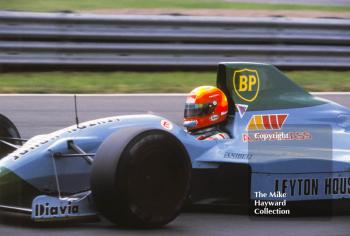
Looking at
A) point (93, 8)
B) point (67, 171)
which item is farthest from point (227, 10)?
point (67, 171)

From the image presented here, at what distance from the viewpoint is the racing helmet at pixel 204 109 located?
6160mm

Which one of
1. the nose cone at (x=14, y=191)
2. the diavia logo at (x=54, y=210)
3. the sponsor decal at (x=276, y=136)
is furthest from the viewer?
the sponsor decal at (x=276, y=136)

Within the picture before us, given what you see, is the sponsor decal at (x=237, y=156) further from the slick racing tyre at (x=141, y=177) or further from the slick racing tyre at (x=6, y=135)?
the slick racing tyre at (x=6, y=135)

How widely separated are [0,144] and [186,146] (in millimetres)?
1490

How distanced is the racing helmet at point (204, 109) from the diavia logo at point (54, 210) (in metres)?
1.30

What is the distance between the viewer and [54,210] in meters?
5.16

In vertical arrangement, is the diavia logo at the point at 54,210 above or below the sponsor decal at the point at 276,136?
below

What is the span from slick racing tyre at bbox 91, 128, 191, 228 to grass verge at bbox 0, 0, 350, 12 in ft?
30.6

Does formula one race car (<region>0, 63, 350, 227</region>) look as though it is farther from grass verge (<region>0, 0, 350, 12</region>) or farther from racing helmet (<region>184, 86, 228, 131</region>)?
grass verge (<region>0, 0, 350, 12</region>)

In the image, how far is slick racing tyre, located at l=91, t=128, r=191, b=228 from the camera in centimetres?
493

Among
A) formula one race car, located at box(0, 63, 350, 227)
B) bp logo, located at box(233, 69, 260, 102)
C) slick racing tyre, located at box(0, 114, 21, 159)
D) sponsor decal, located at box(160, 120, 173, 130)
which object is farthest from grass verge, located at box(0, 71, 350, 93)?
sponsor decal, located at box(160, 120, 173, 130)

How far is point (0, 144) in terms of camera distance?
6281 millimetres

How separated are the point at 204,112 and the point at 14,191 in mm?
1584

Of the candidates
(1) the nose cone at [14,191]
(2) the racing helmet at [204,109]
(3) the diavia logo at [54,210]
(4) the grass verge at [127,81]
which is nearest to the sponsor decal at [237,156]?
(2) the racing helmet at [204,109]
